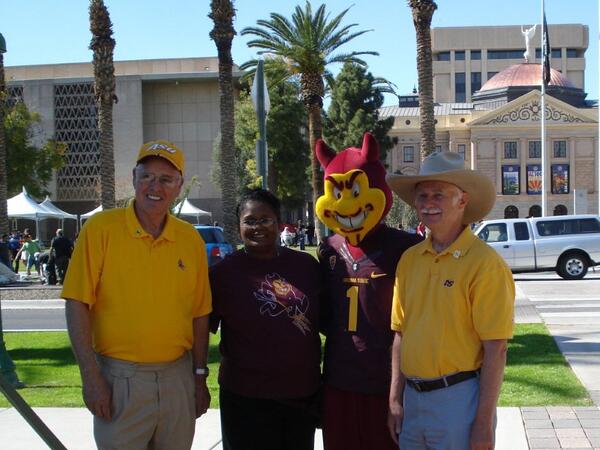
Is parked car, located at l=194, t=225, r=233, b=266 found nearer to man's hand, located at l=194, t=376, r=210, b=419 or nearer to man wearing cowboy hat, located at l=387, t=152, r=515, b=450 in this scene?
man's hand, located at l=194, t=376, r=210, b=419

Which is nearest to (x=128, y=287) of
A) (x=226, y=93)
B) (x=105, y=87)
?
(x=105, y=87)

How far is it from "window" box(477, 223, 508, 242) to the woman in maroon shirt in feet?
53.4

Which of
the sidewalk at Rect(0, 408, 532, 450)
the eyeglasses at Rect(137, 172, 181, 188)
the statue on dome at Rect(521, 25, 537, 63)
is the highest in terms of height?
the statue on dome at Rect(521, 25, 537, 63)

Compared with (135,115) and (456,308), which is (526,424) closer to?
(456,308)

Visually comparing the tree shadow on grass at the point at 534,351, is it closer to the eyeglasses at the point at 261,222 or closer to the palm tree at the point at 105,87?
the eyeglasses at the point at 261,222

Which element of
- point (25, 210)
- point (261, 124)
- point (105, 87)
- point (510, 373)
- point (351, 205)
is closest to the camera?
point (351, 205)

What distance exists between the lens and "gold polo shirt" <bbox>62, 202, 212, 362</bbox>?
11.4 feet

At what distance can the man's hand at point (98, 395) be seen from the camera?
342 centimetres

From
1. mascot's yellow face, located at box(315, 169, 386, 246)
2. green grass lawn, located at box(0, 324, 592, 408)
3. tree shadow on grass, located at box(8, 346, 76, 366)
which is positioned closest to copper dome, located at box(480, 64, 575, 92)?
green grass lawn, located at box(0, 324, 592, 408)

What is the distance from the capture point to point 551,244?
19.1 meters

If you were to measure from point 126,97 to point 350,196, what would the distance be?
209 feet

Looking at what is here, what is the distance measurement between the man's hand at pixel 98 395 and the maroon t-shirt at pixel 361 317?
115cm

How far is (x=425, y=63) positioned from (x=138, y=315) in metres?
15.7

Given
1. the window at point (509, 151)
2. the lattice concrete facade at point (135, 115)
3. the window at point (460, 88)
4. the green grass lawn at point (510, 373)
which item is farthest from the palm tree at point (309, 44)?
the window at point (460, 88)
